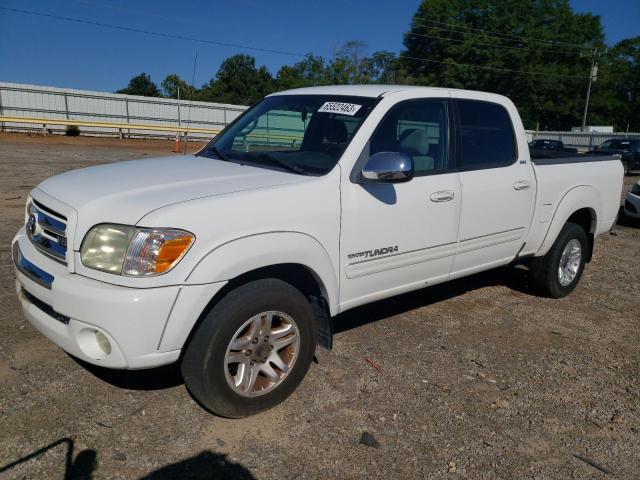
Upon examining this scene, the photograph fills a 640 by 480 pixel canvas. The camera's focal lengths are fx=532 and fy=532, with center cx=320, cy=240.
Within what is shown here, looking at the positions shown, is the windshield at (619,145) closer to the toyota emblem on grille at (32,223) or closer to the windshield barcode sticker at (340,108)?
the windshield barcode sticker at (340,108)

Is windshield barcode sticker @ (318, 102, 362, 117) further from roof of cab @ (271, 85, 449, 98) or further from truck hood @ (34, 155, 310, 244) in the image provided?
truck hood @ (34, 155, 310, 244)

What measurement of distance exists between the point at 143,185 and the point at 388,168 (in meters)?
1.43

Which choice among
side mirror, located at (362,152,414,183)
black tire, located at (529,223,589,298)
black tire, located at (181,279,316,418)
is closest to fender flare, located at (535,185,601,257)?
black tire, located at (529,223,589,298)

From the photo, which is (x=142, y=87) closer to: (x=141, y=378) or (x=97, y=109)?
(x=97, y=109)

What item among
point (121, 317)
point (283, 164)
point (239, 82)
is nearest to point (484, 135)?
point (283, 164)

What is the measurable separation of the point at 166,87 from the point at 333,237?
68.9m

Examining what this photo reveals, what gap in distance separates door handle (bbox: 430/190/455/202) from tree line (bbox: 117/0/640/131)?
189 feet

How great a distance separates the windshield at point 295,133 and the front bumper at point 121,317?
121cm

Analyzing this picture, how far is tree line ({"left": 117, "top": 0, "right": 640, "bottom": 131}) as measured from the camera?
63.8 metres

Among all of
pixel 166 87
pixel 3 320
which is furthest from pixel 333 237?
pixel 166 87

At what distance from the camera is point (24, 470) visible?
254 centimetres

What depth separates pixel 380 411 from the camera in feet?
10.6

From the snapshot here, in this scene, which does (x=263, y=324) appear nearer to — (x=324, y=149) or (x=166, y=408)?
(x=166, y=408)

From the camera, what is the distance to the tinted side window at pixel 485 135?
4199 millimetres
